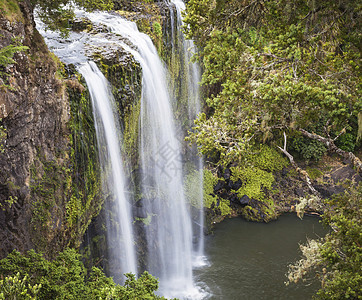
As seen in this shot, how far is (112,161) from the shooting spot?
9.65m

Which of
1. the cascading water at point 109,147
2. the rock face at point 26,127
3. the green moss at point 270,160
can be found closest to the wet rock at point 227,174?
the green moss at point 270,160

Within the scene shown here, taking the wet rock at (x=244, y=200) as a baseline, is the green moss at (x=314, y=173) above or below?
above

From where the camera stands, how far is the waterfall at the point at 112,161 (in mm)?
8930

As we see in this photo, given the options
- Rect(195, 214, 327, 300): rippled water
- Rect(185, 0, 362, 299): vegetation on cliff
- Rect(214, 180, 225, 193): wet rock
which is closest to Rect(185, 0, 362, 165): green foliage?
Rect(185, 0, 362, 299): vegetation on cliff

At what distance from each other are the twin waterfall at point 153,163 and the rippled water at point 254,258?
78cm

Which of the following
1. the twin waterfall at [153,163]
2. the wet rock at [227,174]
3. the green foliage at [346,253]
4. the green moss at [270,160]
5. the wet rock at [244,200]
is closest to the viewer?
the green foliage at [346,253]

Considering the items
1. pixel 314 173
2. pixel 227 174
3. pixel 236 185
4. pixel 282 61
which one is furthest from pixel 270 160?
pixel 282 61

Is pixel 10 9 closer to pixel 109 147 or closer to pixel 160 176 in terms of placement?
pixel 109 147

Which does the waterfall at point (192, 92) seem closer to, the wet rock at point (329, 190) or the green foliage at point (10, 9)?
the wet rock at point (329, 190)

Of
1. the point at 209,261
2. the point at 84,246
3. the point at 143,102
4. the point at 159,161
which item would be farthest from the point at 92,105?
the point at 209,261

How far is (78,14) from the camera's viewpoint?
11.9 m

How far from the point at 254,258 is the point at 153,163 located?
541 cm

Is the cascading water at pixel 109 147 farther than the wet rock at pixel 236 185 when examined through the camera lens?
No

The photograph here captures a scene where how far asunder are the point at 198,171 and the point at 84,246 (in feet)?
26.3
